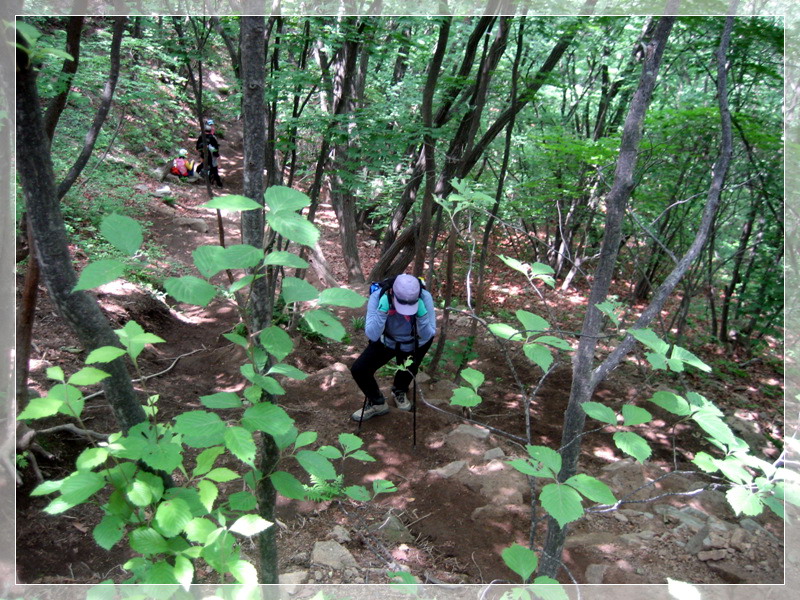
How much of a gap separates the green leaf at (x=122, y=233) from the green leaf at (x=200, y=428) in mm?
413

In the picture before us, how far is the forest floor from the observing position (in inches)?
109

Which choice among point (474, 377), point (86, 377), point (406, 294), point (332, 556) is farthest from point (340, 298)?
point (406, 294)

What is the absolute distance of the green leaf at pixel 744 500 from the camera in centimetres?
119

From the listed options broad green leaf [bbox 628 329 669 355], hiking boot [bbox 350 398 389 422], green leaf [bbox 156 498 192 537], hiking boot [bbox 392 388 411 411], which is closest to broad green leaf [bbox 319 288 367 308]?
green leaf [bbox 156 498 192 537]

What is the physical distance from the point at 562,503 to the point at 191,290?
3.41ft

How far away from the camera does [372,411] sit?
14.8 feet

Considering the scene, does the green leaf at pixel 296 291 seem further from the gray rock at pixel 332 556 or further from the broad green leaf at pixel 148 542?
the gray rock at pixel 332 556

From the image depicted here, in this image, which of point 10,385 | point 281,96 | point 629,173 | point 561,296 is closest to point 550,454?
Result: point 629,173

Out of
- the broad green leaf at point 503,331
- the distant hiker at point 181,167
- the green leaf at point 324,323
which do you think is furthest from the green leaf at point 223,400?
the distant hiker at point 181,167

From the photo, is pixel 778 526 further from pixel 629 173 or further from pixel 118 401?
pixel 118 401

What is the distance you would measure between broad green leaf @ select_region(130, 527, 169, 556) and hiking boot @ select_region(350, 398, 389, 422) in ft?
10.5

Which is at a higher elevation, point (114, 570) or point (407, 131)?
point (407, 131)

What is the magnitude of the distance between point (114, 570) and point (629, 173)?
3230 millimetres

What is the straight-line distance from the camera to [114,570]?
266cm
